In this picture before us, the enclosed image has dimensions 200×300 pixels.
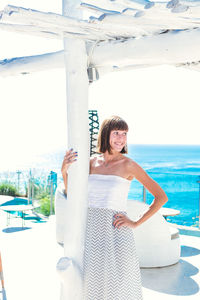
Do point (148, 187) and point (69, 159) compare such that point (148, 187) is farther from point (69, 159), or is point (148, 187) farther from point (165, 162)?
point (165, 162)

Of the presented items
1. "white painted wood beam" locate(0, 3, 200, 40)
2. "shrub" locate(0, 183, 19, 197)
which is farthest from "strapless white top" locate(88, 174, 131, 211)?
"shrub" locate(0, 183, 19, 197)

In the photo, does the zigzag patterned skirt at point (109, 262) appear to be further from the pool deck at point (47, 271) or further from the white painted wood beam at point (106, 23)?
the pool deck at point (47, 271)

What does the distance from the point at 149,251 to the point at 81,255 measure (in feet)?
6.71

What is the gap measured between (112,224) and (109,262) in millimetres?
219

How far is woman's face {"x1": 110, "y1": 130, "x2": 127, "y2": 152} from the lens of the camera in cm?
234

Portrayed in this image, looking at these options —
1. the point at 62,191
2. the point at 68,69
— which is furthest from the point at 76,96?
the point at 62,191

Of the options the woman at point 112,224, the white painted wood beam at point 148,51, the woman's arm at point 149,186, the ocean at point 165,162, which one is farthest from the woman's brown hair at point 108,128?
the ocean at point 165,162

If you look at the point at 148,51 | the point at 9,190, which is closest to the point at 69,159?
the point at 148,51

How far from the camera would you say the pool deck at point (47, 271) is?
3.59 metres

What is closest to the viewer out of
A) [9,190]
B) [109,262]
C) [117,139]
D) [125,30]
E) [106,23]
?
[106,23]

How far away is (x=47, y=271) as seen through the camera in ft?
13.6

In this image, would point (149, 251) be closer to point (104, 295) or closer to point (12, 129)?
point (104, 295)

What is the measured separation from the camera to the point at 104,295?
7.32ft

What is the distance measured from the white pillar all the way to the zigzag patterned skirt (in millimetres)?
70
